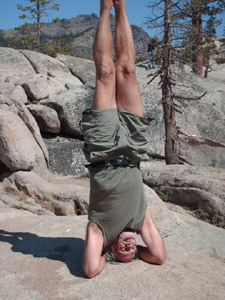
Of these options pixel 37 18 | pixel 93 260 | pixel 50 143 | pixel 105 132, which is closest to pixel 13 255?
pixel 93 260

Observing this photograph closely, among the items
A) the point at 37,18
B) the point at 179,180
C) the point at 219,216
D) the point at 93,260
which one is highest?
the point at 37,18

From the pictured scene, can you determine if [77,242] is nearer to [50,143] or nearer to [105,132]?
[105,132]

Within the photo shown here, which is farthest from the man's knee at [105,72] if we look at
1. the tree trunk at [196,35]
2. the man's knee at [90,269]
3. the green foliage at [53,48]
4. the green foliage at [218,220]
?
the green foliage at [53,48]

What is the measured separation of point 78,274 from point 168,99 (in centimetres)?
754

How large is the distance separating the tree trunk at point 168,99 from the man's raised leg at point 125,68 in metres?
6.42

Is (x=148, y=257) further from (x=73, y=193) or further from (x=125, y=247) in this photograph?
(x=73, y=193)

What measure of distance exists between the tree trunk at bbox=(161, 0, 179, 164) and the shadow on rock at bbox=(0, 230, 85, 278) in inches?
257

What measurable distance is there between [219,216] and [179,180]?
4.24 ft

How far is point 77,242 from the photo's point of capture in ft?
14.7

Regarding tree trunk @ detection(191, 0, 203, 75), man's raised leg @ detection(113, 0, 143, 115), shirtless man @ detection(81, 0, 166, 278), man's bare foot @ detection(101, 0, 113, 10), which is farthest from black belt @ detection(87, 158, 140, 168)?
tree trunk @ detection(191, 0, 203, 75)

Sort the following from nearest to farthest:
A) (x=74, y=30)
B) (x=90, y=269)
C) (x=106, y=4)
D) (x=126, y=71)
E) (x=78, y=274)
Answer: (x=90, y=269)
(x=78, y=274)
(x=106, y=4)
(x=126, y=71)
(x=74, y=30)

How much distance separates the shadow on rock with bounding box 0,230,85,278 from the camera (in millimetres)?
3895

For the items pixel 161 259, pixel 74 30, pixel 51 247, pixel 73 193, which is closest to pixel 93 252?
pixel 161 259

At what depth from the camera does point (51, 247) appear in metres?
4.28
